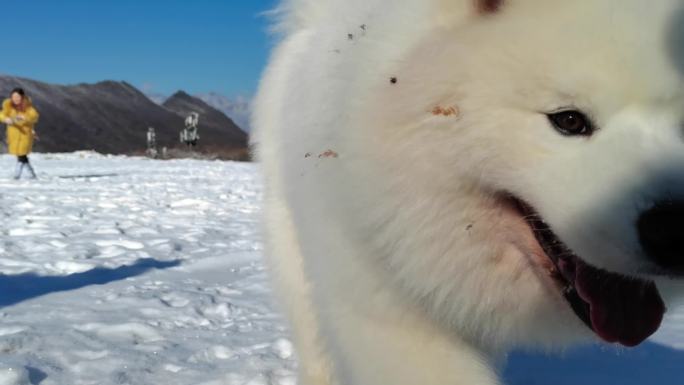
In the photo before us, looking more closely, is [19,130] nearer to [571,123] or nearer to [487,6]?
[487,6]

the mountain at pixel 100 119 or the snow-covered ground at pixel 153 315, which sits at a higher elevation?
the mountain at pixel 100 119

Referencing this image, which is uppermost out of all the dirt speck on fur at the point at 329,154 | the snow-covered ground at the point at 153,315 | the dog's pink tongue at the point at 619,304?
the dirt speck on fur at the point at 329,154

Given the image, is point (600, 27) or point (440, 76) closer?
point (600, 27)

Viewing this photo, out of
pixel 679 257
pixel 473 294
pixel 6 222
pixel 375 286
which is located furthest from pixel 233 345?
pixel 6 222

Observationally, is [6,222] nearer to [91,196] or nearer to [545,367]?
[91,196]

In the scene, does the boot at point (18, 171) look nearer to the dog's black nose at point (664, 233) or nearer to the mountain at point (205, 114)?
the dog's black nose at point (664, 233)

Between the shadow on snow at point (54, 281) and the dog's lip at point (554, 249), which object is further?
the shadow on snow at point (54, 281)

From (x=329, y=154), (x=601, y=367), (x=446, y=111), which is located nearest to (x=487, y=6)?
(x=446, y=111)

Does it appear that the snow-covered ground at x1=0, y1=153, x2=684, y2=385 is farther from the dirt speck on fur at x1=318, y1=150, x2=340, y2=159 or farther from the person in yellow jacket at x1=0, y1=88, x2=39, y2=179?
the person in yellow jacket at x1=0, y1=88, x2=39, y2=179

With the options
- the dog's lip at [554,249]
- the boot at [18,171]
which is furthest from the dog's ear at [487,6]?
the boot at [18,171]
